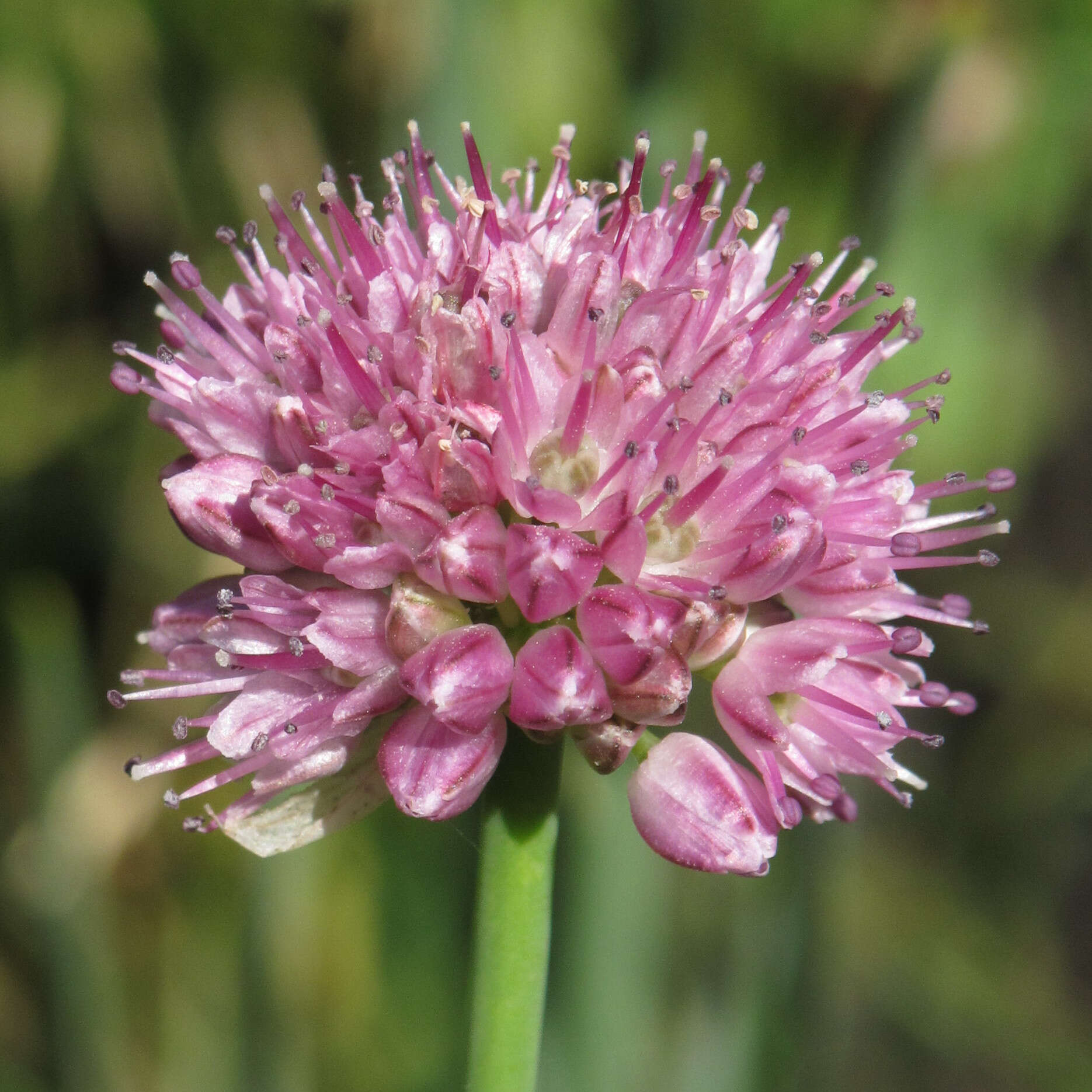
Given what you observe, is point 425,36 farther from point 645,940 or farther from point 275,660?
point 645,940

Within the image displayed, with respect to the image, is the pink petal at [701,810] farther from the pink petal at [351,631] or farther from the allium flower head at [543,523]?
the pink petal at [351,631]

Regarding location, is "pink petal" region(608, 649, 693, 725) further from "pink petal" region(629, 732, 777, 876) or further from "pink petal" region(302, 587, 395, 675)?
"pink petal" region(302, 587, 395, 675)

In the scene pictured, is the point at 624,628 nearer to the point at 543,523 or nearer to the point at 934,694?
the point at 543,523

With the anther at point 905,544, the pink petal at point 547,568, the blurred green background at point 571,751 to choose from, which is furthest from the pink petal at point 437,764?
the blurred green background at point 571,751

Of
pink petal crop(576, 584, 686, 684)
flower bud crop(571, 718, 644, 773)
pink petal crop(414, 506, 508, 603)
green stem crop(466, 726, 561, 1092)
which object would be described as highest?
pink petal crop(414, 506, 508, 603)

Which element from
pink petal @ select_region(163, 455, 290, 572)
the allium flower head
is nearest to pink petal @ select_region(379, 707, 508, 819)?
the allium flower head

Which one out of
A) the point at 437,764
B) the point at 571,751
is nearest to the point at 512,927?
the point at 437,764
